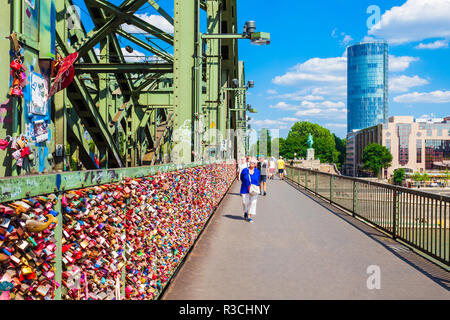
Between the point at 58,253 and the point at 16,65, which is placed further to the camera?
the point at 16,65

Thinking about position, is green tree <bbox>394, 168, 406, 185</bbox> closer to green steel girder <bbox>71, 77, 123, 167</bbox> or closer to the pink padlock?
green steel girder <bbox>71, 77, 123, 167</bbox>

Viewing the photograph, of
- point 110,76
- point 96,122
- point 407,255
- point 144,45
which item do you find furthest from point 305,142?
point 407,255

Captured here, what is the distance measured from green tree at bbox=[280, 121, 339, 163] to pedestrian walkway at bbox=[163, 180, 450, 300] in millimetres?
120368

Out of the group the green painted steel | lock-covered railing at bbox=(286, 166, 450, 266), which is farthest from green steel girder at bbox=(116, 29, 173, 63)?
lock-covered railing at bbox=(286, 166, 450, 266)

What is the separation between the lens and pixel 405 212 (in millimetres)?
7773

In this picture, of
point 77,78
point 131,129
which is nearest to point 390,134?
point 131,129

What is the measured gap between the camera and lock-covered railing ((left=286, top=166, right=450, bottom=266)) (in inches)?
247

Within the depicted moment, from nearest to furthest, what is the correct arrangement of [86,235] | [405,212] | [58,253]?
1. [58,253]
2. [86,235]
3. [405,212]

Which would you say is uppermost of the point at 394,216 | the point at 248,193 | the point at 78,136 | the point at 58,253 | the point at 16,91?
the point at 16,91

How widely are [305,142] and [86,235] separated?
5216 inches

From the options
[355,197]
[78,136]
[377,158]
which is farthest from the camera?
[377,158]

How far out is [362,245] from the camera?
7.38 m

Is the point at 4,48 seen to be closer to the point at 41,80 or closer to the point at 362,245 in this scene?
the point at 41,80

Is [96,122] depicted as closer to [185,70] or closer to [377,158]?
[185,70]
